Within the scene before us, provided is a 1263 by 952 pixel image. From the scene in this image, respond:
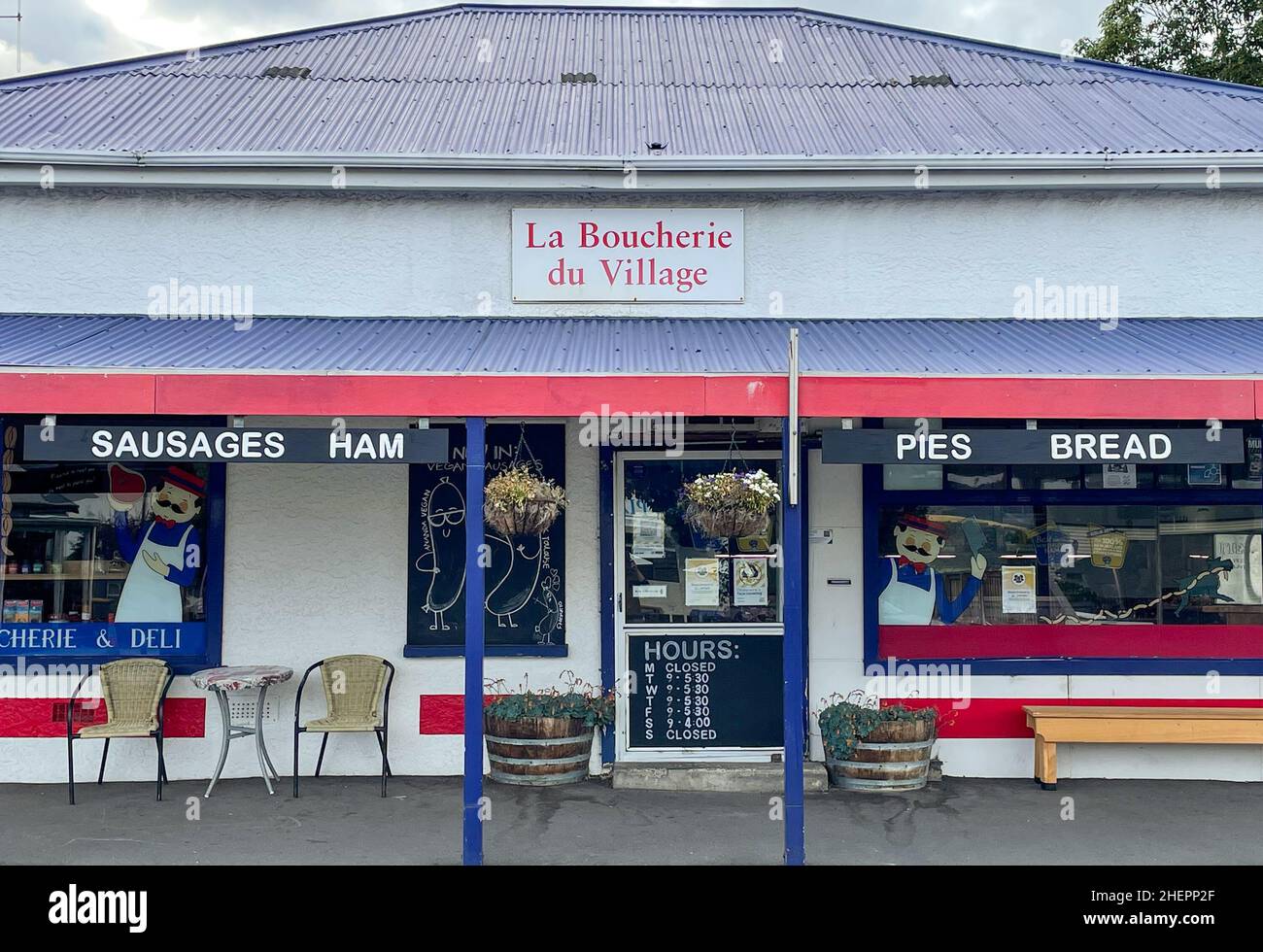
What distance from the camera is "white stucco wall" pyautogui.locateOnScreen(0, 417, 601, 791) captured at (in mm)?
7918

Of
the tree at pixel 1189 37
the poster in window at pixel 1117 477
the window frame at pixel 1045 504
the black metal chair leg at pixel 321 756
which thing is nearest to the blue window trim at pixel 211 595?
the black metal chair leg at pixel 321 756

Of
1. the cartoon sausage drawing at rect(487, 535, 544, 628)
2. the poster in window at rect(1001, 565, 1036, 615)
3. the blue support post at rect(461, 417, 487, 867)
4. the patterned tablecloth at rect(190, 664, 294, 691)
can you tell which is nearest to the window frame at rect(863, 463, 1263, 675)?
the poster in window at rect(1001, 565, 1036, 615)

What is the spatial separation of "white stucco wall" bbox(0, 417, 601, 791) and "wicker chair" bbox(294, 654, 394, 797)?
4.7 inches

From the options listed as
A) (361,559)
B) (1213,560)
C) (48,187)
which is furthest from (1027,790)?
(48,187)

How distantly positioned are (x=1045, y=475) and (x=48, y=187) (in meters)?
7.24

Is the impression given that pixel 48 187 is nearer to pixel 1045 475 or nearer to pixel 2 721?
pixel 2 721

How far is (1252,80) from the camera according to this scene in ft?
50.8

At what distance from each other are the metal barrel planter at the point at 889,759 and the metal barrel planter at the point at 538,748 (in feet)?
5.92

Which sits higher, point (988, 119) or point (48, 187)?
point (988, 119)

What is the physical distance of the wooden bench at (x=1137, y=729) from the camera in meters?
7.59

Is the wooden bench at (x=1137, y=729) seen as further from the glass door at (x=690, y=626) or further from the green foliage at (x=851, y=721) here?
the glass door at (x=690, y=626)

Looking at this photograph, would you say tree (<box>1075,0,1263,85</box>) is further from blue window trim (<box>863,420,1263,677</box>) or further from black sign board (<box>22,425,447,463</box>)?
black sign board (<box>22,425,447,463</box>)

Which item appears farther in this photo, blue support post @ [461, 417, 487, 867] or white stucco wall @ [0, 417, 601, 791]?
white stucco wall @ [0, 417, 601, 791]

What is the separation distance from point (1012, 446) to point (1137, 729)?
2.76m
